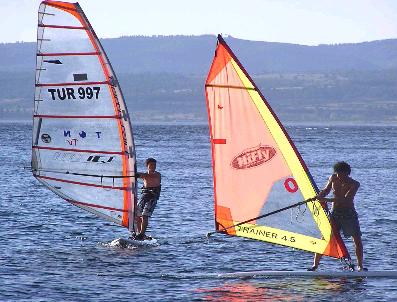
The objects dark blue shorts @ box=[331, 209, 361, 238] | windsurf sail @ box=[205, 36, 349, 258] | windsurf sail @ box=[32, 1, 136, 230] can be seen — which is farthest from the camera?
windsurf sail @ box=[32, 1, 136, 230]

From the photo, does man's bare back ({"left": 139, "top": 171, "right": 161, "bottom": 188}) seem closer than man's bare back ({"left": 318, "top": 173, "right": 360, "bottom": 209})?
No

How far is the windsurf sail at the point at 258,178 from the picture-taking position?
19.9 metres

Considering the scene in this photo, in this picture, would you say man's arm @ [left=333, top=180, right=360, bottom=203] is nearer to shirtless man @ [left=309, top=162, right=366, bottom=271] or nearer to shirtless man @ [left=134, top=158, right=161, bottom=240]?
shirtless man @ [left=309, top=162, right=366, bottom=271]

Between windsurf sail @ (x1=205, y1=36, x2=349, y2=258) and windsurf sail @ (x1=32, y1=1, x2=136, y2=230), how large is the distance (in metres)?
4.60

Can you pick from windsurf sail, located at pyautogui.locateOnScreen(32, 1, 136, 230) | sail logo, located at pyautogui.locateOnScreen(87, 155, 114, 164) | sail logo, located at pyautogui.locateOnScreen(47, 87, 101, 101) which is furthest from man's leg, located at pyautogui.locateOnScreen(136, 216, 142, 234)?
sail logo, located at pyautogui.locateOnScreen(47, 87, 101, 101)

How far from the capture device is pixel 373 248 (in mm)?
26812

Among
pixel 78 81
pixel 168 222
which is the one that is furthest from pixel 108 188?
pixel 168 222

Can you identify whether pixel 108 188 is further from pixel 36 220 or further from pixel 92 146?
pixel 36 220

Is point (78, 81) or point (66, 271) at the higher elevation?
point (78, 81)

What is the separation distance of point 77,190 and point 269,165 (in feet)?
21.3

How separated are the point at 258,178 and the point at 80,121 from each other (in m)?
5.77

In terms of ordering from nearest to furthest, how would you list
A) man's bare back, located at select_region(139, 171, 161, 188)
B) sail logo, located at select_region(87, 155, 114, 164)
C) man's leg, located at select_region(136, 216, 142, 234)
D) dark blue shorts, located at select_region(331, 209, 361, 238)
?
dark blue shorts, located at select_region(331, 209, 361, 238)
sail logo, located at select_region(87, 155, 114, 164)
man's bare back, located at select_region(139, 171, 161, 188)
man's leg, located at select_region(136, 216, 142, 234)

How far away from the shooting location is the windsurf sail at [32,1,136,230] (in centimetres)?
2416

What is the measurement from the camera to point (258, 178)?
2038 centimetres
